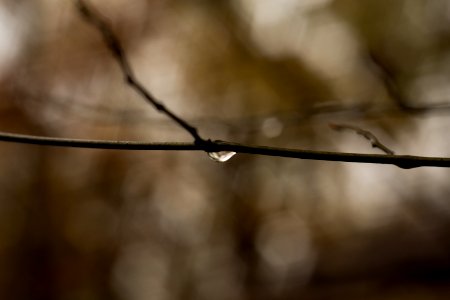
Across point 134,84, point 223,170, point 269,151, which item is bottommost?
point 269,151

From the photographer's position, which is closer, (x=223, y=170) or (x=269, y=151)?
(x=269, y=151)

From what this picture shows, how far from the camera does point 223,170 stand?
112 inches

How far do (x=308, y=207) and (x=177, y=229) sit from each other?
736 mm

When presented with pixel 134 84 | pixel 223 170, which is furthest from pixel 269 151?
pixel 223 170

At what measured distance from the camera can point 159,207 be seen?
2.83 meters

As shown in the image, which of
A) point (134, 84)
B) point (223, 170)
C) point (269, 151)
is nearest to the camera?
point (269, 151)

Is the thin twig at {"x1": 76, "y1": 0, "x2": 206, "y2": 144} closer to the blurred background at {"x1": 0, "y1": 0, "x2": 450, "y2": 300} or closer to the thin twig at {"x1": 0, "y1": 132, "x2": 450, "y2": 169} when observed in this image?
the thin twig at {"x1": 0, "y1": 132, "x2": 450, "y2": 169}

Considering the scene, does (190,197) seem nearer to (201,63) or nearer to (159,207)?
(159,207)

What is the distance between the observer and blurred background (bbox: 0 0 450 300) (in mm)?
2467

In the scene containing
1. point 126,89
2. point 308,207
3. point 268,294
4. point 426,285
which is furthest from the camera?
point 126,89

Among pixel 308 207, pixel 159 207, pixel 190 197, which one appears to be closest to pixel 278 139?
pixel 308 207

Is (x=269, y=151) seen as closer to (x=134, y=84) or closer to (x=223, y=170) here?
(x=134, y=84)

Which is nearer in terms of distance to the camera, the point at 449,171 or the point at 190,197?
the point at 449,171

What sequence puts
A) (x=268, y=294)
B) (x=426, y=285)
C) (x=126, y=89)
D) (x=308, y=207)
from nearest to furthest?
(x=426, y=285) → (x=268, y=294) → (x=308, y=207) → (x=126, y=89)
